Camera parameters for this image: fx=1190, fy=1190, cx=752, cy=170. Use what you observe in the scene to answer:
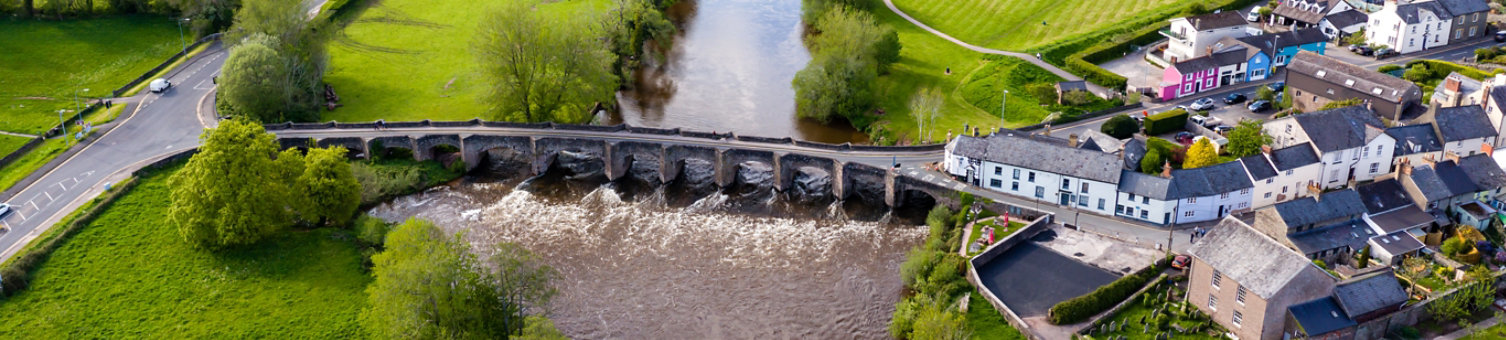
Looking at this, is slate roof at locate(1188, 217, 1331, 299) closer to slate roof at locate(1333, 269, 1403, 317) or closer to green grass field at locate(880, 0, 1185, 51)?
slate roof at locate(1333, 269, 1403, 317)

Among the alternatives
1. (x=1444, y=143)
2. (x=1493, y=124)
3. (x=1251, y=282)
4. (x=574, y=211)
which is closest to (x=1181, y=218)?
(x=1251, y=282)

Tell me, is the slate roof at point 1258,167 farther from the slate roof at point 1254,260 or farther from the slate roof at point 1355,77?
the slate roof at point 1355,77

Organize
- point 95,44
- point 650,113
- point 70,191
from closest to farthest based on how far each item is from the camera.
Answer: point 70,191 → point 650,113 → point 95,44

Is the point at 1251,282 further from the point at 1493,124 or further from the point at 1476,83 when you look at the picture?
the point at 1476,83

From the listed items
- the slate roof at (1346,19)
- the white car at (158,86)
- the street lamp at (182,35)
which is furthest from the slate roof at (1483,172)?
the street lamp at (182,35)

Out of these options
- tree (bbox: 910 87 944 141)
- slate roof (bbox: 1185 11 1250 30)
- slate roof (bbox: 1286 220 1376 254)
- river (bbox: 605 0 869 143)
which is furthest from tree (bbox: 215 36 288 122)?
slate roof (bbox: 1185 11 1250 30)

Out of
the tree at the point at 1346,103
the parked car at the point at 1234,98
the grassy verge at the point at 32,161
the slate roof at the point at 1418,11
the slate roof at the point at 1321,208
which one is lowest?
the grassy verge at the point at 32,161
